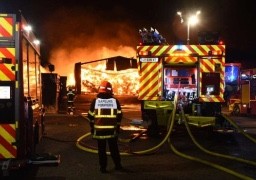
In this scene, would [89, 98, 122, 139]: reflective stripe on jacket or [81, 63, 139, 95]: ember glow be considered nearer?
[89, 98, 122, 139]: reflective stripe on jacket

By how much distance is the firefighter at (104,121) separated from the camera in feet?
26.2

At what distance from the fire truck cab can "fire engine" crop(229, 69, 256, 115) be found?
32.1 feet

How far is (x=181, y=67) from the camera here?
1242cm

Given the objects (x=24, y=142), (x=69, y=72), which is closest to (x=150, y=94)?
(x=24, y=142)

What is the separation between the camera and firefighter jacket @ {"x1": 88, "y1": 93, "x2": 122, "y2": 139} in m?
8.02

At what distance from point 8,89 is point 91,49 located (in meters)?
43.1

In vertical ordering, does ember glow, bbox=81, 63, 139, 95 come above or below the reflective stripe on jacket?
above

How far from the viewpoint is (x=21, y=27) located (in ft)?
22.4

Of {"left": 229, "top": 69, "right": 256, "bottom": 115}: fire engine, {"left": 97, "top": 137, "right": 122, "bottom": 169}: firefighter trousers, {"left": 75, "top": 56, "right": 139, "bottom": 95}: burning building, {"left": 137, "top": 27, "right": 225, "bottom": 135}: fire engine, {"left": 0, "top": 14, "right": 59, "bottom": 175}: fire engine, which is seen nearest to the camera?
{"left": 0, "top": 14, "right": 59, "bottom": 175}: fire engine

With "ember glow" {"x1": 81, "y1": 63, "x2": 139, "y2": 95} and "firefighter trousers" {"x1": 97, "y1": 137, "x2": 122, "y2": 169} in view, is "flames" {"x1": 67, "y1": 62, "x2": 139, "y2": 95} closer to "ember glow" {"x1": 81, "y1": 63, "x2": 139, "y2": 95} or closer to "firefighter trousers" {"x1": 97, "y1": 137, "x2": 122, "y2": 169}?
"ember glow" {"x1": 81, "y1": 63, "x2": 139, "y2": 95}

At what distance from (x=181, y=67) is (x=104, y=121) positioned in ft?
16.1

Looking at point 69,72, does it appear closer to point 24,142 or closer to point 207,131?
point 207,131

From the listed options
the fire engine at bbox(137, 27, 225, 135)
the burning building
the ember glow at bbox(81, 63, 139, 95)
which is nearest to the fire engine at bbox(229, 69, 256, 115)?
the fire engine at bbox(137, 27, 225, 135)

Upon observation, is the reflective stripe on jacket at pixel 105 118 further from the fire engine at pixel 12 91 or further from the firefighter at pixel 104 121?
the fire engine at pixel 12 91
